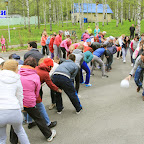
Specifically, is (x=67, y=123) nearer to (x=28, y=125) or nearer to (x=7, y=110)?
(x=28, y=125)

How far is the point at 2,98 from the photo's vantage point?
9.97ft

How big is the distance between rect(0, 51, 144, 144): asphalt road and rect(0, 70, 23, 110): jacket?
1.45m

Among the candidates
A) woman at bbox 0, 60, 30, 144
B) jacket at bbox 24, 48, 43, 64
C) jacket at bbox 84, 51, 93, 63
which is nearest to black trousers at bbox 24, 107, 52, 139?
woman at bbox 0, 60, 30, 144

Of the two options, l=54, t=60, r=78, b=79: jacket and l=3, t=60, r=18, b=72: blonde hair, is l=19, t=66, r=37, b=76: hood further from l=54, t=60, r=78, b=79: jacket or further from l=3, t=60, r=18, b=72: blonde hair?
l=54, t=60, r=78, b=79: jacket

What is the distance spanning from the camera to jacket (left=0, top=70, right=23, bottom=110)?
303cm

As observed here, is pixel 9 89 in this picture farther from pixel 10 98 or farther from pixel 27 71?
pixel 27 71

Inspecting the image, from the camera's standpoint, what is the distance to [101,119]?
5.01 m

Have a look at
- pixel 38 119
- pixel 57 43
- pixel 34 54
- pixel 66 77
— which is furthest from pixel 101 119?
pixel 57 43

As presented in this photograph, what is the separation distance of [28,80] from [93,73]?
6356 millimetres

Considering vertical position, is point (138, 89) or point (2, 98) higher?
point (2, 98)

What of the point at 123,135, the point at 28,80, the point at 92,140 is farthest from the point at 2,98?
the point at 123,135

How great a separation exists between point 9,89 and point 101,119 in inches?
110

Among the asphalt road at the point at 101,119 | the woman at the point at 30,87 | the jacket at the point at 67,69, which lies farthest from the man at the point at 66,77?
the woman at the point at 30,87

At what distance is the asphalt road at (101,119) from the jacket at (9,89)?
57.0 inches
